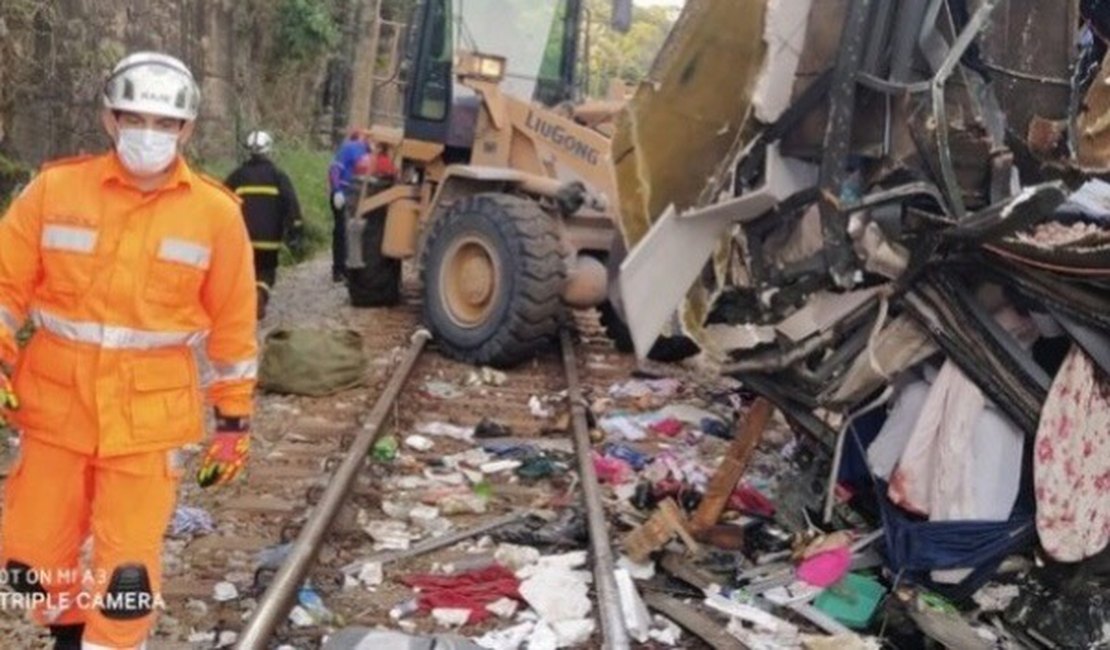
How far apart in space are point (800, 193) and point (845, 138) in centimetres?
36

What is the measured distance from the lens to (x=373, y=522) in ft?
19.1

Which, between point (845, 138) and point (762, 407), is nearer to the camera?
point (845, 138)

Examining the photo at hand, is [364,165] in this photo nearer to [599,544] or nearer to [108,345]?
[599,544]

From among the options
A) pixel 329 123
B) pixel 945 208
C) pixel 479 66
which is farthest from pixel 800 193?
pixel 329 123

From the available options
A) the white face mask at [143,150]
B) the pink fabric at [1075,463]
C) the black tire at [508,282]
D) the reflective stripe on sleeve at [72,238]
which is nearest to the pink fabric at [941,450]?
the pink fabric at [1075,463]

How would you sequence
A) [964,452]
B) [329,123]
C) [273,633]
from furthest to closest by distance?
[329,123]
[964,452]
[273,633]

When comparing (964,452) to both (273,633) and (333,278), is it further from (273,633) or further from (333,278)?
(333,278)

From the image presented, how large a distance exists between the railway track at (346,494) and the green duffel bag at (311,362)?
142mm

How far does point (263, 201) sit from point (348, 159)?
348 centimetres

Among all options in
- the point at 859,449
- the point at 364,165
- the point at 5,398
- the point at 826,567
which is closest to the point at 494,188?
the point at 364,165

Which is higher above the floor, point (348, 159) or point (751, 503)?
point (348, 159)

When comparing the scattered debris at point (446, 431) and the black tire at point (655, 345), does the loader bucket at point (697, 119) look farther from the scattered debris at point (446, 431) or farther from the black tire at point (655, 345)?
the black tire at point (655, 345)

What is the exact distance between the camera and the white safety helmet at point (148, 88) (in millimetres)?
3561

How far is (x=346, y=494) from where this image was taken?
19.1 feet
